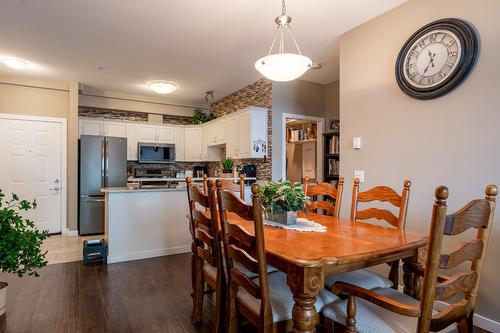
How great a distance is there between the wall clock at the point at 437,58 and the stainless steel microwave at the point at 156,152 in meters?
4.63

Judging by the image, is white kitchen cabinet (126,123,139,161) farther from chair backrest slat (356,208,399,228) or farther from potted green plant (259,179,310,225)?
chair backrest slat (356,208,399,228)

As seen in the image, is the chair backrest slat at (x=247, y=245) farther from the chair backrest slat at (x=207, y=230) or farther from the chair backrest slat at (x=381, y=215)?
the chair backrest slat at (x=381, y=215)

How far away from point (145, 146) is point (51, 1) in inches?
135

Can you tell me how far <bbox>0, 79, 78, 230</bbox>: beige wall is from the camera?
15.5ft

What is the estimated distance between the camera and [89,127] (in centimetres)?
545

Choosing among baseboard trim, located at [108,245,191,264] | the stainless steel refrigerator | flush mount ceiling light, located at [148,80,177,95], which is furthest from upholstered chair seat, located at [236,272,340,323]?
the stainless steel refrigerator

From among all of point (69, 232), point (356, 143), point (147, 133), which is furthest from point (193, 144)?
point (356, 143)

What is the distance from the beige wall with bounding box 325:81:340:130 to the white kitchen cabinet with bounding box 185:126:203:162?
277 centimetres

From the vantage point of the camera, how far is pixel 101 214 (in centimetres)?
510

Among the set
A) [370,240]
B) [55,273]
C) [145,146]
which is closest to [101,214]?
[145,146]

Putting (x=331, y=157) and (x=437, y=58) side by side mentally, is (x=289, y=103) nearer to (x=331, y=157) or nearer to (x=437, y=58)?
(x=331, y=157)

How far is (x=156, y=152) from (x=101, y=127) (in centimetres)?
111

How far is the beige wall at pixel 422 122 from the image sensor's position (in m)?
2.06

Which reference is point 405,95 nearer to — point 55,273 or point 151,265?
point 151,265
